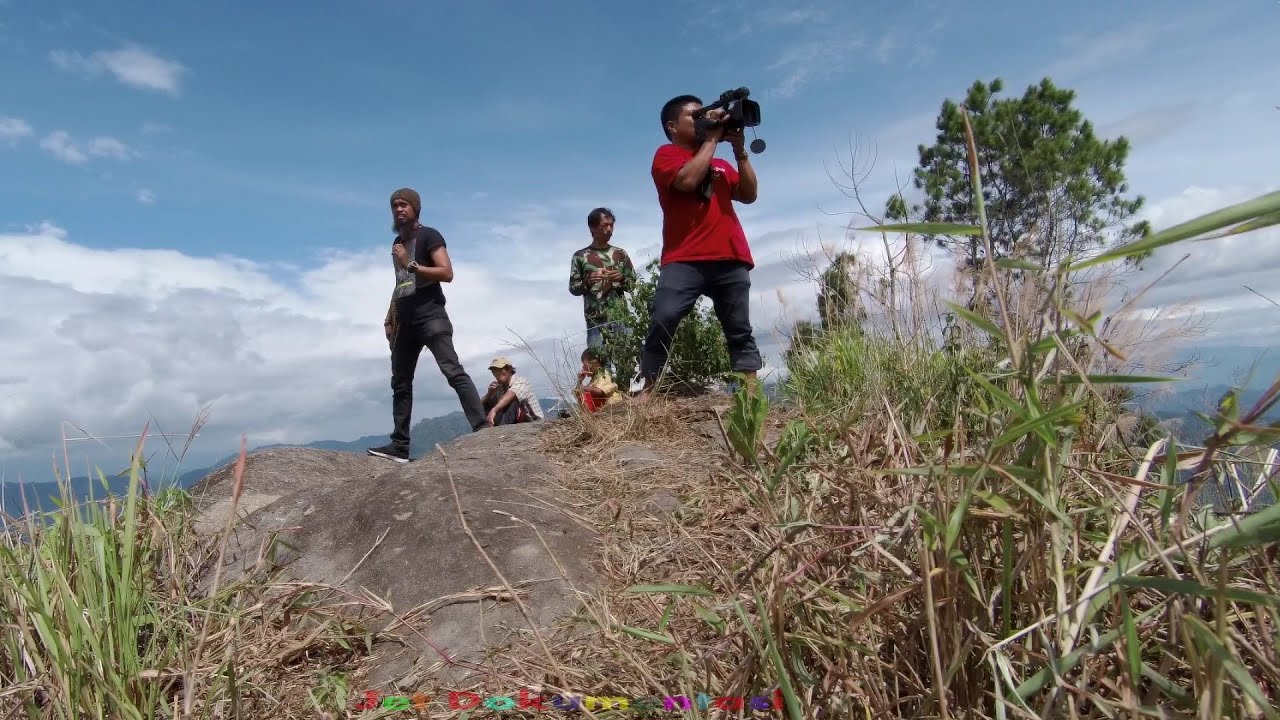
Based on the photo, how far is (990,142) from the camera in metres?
12.6

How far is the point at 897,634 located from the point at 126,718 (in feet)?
4.04

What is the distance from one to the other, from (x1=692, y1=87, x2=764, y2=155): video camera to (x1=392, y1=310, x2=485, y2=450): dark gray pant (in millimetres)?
2286

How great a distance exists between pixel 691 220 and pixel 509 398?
2982 millimetres

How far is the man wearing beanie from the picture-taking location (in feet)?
15.7

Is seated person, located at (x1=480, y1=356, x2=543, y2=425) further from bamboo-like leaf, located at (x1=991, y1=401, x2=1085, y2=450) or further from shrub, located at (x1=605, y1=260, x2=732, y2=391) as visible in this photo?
bamboo-like leaf, located at (x1=991, y1=401, x2=1085, y2=450)

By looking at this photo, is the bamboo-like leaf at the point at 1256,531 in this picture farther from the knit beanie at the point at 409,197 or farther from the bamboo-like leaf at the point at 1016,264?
the knit beanie at the point at 409,197

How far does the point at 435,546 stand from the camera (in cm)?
198

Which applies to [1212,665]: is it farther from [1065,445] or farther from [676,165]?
[676,165]

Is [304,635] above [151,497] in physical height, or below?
below

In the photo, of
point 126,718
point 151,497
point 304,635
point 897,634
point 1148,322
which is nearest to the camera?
point 897,634

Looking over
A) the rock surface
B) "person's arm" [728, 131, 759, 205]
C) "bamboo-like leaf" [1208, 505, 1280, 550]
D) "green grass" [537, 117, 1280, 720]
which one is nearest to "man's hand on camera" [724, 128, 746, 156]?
"person's arm" [728, 131, 759, 205]

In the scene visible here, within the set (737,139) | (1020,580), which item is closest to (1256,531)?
(1020,580)

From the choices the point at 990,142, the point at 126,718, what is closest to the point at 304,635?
the point at 126,718

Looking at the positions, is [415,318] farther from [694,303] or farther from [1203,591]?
[1203,591]
